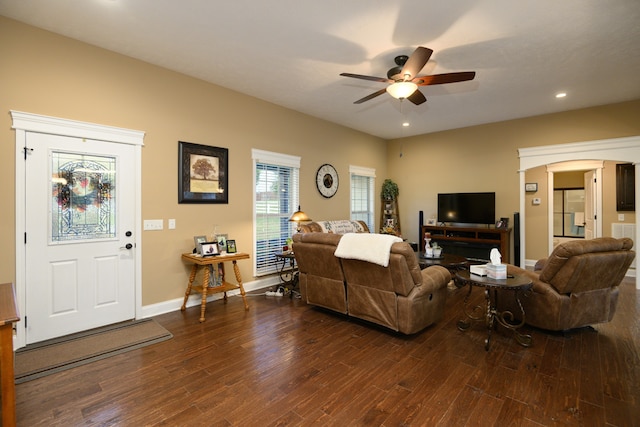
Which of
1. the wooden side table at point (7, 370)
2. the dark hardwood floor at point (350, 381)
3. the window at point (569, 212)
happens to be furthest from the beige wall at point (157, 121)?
the window at point (569, 212)

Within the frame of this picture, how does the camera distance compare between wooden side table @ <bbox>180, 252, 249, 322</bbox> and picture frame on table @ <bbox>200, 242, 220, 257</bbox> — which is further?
picture frame on table @ <bbox>200, 242, 220, 257</bbox>

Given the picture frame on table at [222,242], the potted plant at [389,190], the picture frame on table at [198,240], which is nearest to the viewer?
the picture frame on table at [198,240]

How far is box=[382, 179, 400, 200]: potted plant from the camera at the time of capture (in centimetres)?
744

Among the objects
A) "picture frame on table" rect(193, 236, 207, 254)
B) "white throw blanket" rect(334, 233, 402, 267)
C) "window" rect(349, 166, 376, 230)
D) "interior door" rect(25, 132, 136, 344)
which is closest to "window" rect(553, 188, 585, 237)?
"window" rect(349, 166, 376, 230)

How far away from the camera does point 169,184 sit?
12.6 ft

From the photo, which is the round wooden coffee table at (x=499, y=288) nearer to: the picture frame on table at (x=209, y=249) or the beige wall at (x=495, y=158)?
the picture frame on table at (x=209, y=249)

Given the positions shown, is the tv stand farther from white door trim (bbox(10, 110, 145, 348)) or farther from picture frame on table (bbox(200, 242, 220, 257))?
white door trim (bbox(10, 110, 145, 348))

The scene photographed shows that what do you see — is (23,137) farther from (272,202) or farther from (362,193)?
(362,193)

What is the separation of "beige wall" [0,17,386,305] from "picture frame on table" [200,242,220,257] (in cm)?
36

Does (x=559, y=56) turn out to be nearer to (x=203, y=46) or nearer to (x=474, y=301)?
(x=474, y=301)

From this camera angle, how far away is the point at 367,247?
2969 mm

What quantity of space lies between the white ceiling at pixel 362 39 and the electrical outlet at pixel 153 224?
6.36 feet

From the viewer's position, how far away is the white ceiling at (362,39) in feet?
8.70

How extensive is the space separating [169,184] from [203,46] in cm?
169
